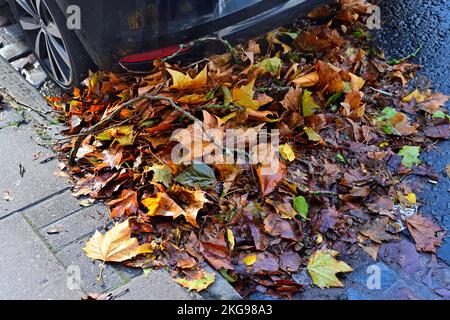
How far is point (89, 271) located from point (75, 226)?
29cm

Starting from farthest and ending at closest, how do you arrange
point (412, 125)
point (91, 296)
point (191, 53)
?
point (412, 125) → point (191, 53) → point (91, 296)

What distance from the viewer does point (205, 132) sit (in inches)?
91.3

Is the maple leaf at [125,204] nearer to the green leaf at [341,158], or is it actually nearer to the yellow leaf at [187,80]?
the yellow leaf at [187,80]

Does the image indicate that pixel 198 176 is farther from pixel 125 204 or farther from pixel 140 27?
pixel 140 27

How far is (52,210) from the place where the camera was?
93.0 inches

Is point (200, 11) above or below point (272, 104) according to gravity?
above

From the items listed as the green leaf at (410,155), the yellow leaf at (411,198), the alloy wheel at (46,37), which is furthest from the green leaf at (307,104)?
the alloy wheel at (46,37)

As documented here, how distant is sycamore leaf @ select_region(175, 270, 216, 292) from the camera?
6.48ft

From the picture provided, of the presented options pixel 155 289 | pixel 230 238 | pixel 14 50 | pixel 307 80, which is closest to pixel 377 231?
pixel 230 238

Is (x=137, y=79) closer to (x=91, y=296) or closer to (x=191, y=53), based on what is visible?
(x=191, y=53)

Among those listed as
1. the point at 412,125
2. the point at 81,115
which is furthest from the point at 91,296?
the point at 412,125

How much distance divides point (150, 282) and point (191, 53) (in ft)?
4.05

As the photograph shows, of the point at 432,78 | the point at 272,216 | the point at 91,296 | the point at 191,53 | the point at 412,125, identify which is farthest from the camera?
the point at 432,78

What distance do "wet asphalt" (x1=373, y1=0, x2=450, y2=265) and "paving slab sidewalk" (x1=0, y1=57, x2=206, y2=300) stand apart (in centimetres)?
151
